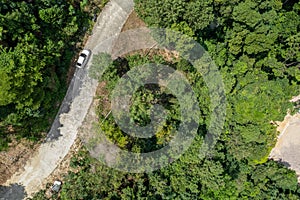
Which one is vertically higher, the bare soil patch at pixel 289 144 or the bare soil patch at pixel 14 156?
the bare soil patch at pixel 289 144

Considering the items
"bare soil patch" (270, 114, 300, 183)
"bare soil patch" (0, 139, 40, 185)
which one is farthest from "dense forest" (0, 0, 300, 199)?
"bare soil patch" (270, 114, 300, 183)

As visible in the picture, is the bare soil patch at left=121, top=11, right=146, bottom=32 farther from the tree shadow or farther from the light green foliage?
the tree shadow

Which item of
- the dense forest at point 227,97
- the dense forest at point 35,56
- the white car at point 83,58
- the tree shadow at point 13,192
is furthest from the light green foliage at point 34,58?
→ the tree shadow at point 13,192

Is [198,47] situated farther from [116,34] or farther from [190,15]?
[116,34]

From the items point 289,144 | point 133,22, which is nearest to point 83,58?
point 133,22

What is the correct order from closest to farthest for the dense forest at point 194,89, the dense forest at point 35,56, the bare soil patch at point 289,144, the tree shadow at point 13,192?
the dense forest at point 35,56
the dense forest at point 194,89
the tree shadow at point 13,192
the bare soil patch at point 289,144

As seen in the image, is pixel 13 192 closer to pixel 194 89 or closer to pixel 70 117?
pixel 70 117

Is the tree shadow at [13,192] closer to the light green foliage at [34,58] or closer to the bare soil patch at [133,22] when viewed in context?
the light green foliage at [34,58]
